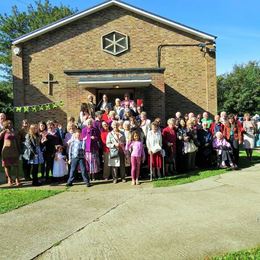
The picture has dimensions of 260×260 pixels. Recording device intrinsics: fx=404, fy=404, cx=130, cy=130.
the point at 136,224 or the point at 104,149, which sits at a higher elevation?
the point at 104,149

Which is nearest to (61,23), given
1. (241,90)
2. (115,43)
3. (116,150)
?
(115,43)

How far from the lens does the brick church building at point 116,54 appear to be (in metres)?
18.8

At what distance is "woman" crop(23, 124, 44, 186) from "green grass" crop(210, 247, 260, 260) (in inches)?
259

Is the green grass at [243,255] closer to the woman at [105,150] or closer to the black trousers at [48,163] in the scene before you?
the woman at [105,150]

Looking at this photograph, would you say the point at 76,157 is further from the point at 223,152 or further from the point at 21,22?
the point at 21,22

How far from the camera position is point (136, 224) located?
6.58 metres

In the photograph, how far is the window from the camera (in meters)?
19.0

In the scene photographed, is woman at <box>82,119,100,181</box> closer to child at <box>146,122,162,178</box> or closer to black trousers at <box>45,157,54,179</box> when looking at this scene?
black trousers at <box>45,157,54,179</box>

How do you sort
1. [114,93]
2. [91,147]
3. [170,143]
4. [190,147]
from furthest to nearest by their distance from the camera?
1. [114,93]
2. [190,147]
3. [170,143]
4. [91,147]

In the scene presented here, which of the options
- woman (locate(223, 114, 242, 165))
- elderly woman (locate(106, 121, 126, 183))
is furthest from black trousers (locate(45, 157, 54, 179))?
woman (locate(223, 114, 242, 165))

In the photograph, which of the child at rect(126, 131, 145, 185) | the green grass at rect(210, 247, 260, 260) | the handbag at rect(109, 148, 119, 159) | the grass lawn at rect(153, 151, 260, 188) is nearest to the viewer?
the green grass at rect(210, 247, 260, 260)

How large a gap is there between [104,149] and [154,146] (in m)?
1.36

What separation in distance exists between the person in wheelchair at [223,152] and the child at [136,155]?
290cm

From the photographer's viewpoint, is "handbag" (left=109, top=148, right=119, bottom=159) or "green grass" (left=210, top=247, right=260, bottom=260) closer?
"green grass" (left=210, top=247, right=260, bottom=260)
